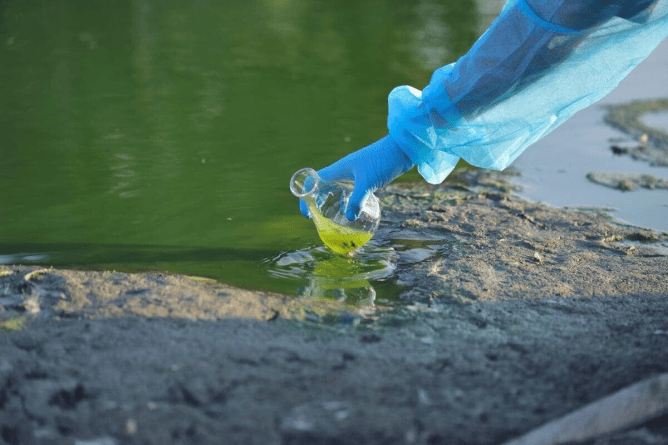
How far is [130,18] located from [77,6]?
3.71 ft

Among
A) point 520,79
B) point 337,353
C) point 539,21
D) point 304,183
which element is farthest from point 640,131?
point 337,353

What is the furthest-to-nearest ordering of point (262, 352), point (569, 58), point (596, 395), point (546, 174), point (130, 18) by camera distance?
1. point (130, 18)
2. point (546, 174)
3. point (569, 58)
4. point (262, 352)
5. point (596, 395)

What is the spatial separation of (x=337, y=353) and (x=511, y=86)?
4.27 ft

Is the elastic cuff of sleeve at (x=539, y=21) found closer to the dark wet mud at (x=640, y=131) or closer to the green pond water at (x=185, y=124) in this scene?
the green pond water at (x=185, y=124)

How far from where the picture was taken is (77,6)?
31.2ft

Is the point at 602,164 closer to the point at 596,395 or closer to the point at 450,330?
the point at 450,330

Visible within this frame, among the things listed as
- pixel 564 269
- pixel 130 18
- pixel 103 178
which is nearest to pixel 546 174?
pixel 564 269

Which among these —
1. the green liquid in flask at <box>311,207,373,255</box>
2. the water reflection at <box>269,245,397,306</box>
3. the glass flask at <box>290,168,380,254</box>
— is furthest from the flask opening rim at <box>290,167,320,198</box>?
the water reflection at <box>269,245,397,306</box>

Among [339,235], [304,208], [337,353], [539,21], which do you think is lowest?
[337,353]

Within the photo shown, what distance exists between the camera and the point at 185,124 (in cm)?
519

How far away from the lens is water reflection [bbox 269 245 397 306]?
2938 mm

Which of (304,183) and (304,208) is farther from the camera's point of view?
(304,208)

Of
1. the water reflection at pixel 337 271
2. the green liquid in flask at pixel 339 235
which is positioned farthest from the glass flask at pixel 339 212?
the water reflection at pixel 337 271

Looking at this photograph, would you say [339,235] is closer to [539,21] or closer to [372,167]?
[372,167]
